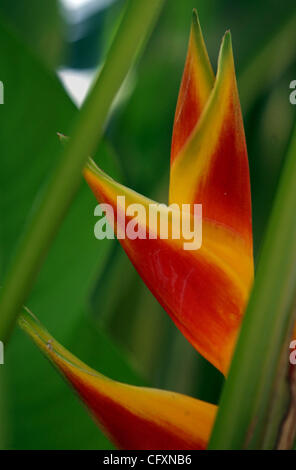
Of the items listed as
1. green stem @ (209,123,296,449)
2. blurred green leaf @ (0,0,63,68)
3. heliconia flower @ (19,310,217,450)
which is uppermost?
blurred green leaf @ (0,0,63,68)

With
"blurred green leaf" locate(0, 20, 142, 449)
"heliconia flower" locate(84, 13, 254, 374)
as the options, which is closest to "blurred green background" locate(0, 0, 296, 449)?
"blurred green leaf" locate(0, 20, 142, 449)

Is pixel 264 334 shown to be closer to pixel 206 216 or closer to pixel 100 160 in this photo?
pixel 206 216

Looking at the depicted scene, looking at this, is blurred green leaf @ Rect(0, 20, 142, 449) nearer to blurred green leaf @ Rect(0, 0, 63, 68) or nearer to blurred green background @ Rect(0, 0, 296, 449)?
blurred green background @ Rect(0, 0, 296, 449)

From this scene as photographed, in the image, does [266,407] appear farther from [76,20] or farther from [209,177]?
[76,20]

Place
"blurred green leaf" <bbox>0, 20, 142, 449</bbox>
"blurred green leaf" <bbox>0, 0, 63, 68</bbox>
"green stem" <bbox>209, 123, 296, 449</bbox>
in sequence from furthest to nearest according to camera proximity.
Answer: "blurred green leaf" <bbox>0, 0, 63, 68</bbox>, "blurred green leaf" <bbox>0, 20, 142, 449</bbox>, "green stem" <bbox>209, 123, 296, 449</bbox>

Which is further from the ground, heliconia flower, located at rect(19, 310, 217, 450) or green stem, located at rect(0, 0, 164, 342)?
green stem, located at rect(0, 0, 164, 342)

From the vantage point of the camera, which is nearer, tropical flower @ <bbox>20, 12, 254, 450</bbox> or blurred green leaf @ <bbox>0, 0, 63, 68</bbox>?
tropical flower @ <bbox>20, 12, 254, 450</bbox>

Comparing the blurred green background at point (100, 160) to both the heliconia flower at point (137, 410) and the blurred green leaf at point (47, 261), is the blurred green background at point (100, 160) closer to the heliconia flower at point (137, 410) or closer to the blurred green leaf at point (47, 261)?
the blurred green leaf at point (47, 261)
